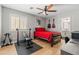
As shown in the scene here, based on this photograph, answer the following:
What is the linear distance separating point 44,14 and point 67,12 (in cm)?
38

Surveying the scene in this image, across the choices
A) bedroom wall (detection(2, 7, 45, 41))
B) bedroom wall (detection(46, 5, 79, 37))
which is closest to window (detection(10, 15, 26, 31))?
bedroom wall (detection(2, 7, 45, 41))

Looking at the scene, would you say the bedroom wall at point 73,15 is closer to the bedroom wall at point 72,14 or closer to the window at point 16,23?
the bedroom wall at point 72,14

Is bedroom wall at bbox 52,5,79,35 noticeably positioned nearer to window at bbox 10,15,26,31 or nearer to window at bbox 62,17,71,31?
window at bbox 62,17,71,31

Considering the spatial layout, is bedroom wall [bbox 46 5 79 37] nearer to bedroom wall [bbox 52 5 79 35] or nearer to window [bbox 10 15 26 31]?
bedroom wall [bbox 52 5 79 35]

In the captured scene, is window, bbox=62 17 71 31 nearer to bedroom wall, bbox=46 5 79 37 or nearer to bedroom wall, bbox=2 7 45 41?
bedroom wall, bbox=46 5 79 37

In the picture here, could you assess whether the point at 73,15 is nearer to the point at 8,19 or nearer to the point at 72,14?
the point at 72,14

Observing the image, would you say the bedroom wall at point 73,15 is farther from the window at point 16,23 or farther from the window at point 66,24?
the window at point 16,23

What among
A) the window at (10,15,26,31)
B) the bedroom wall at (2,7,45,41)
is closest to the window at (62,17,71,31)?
the bedroom wall at (2,7,45,41)

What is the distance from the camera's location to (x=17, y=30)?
101cm

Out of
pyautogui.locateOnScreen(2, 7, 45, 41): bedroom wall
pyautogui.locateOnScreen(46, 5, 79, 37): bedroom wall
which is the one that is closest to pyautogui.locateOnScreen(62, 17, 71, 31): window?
pyautogui.locateOnScreen(46, 5, 79, 37): bedroom wall

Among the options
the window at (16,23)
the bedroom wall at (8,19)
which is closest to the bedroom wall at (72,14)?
the bedroom wall at (8,19)

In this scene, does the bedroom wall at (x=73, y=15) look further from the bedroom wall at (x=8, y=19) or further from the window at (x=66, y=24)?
the bedroom wall at (x=8, y=19)

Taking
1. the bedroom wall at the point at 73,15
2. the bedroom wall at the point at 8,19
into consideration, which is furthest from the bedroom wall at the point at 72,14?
the bedroom wall at the point at 8,19
